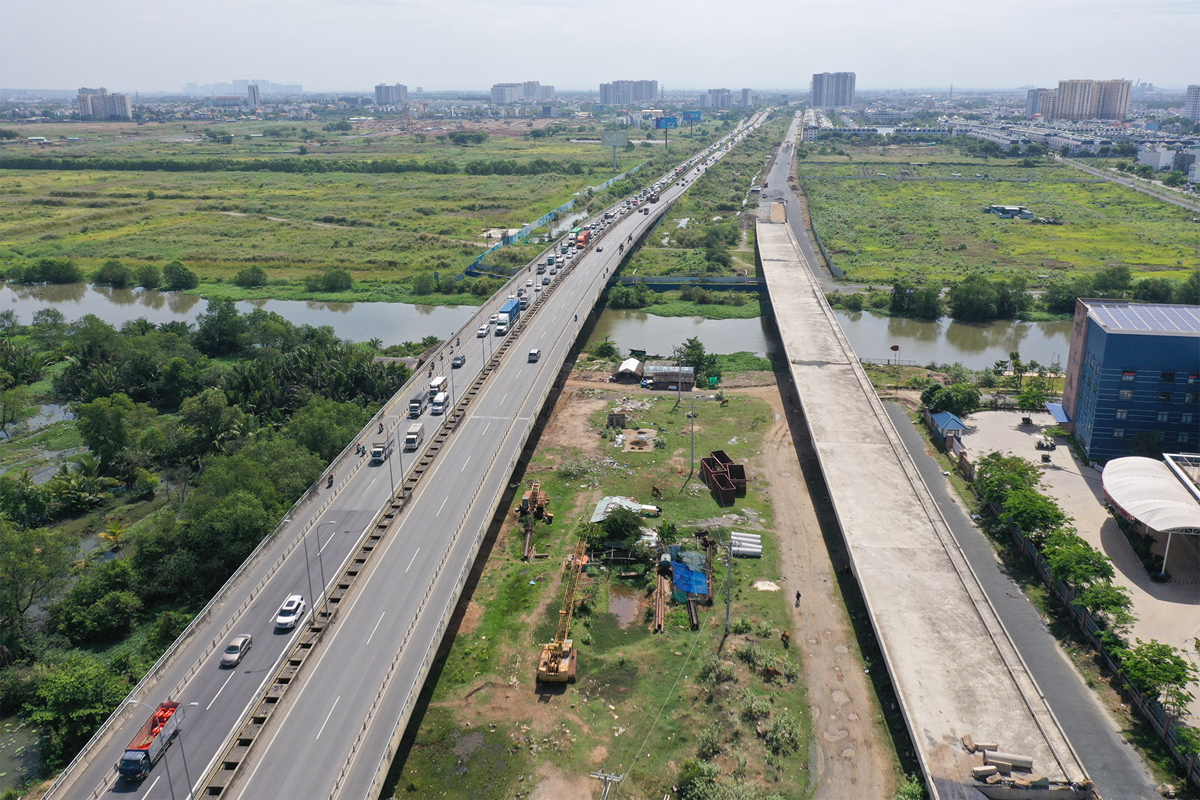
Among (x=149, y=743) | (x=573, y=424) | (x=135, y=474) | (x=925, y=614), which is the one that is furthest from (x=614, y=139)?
(x=149, y=743)

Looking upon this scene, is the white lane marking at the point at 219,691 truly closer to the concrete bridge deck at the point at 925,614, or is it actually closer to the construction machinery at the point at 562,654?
the construction machinery at the point at 562,654

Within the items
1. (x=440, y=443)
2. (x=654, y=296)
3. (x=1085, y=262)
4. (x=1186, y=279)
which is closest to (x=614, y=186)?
(x=654, y=296)

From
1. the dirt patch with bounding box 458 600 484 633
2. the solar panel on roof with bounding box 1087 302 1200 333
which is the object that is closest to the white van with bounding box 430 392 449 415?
the dirt patch with bounding box 458 600 484 633

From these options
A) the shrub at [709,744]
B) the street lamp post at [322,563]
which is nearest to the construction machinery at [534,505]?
the street lamp post at [322,563]

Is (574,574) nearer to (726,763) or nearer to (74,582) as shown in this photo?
(726,763)

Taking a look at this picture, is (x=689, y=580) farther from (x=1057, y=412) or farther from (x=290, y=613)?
(x=1057, y=412)
